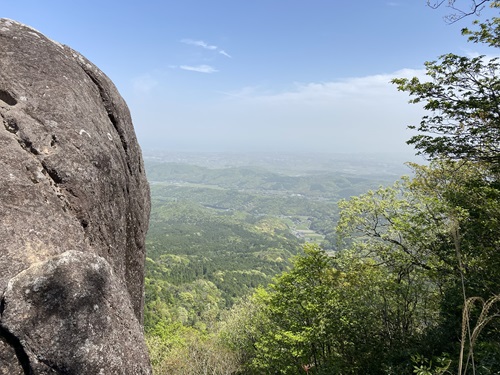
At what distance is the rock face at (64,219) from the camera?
3.74 meters

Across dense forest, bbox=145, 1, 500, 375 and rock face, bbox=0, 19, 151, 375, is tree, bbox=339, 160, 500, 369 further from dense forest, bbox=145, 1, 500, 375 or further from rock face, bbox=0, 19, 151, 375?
rock face, bbox=0, 19, 151, 375

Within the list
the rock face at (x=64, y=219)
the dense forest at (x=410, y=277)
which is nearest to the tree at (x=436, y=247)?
the dense forest at (x=410, y=277)

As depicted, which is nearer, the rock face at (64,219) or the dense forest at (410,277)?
the rock face at (64,219)

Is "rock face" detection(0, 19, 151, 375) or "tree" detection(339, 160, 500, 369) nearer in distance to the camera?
"rock face" detection(0, 19, 151, 375)

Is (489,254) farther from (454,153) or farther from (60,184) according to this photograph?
(60,184)

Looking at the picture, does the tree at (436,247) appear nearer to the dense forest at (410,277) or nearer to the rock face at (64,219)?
the dense forest at (410,277)

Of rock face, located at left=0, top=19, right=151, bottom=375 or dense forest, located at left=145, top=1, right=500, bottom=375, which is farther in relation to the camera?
dense forest, located at left=145, top=1, right=500, bottom=375

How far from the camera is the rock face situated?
3.74 m

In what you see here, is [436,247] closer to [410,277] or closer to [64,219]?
[410,277]

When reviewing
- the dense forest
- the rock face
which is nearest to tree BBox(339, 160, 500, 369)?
the dense forest

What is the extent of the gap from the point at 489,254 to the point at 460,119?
5638 millimetres

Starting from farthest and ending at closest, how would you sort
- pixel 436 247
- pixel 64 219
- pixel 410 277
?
pixel 410 277, pixel 436 247, pixel 64 219

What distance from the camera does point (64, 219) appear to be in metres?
5.22

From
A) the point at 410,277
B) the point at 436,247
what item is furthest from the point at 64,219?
the point at 410,277
